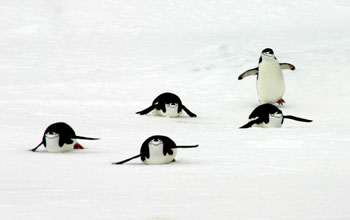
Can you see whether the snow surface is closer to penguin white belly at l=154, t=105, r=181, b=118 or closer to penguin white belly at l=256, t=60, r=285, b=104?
penguin white belly at l=154, t=105, r=181, b=118

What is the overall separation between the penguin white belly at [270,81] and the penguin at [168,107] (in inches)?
65.7

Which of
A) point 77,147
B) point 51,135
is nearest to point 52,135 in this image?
point 51,135

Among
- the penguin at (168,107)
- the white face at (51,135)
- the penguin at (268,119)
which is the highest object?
the penguin at (168,107)

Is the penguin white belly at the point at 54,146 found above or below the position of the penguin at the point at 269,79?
below

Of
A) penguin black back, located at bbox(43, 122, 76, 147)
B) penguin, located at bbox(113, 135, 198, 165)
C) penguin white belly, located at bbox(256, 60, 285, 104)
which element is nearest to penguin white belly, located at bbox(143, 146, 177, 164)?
penguin, located at bbox(113, 135, 198, 165)

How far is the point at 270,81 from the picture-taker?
41.1 feet

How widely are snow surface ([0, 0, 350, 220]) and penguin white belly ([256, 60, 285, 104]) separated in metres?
0.26

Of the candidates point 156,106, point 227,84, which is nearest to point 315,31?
point 227,84

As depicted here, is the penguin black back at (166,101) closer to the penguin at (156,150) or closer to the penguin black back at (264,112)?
the penguin black back at (264,112)

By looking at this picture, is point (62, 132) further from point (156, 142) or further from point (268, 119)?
point (268, 119)

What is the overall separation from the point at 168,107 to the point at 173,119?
0.60 ft

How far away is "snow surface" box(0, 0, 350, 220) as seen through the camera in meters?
5.51

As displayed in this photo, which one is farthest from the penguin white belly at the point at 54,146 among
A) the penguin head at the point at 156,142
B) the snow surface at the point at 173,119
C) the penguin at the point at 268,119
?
the penguin at the point at 268,119

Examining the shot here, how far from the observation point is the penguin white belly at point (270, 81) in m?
12.5
